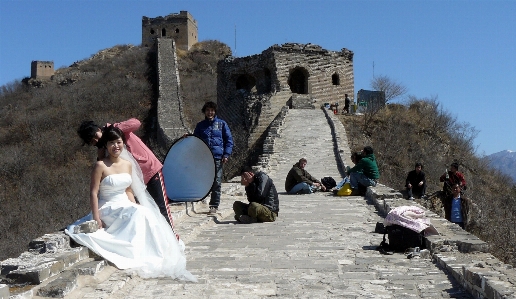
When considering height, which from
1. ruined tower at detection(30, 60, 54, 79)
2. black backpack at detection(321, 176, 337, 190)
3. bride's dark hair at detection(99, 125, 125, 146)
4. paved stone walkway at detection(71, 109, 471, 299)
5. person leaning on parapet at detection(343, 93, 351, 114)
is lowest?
paved stone walkway at detection(71, 109, 471, 299)

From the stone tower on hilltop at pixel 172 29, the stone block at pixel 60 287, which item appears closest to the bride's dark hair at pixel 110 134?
the stone block at pixel 60 287

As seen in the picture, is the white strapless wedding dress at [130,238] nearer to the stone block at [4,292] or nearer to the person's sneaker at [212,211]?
the stone block at [4,292]

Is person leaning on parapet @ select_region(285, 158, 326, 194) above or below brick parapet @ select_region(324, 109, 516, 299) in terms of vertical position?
above

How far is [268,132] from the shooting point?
24.1 m

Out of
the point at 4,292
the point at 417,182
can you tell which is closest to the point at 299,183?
the point at 417,182

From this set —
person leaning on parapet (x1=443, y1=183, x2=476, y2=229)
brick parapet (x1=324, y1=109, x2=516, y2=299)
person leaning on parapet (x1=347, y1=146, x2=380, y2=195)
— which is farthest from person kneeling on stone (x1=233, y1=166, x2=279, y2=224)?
person leaning on parapet (x1=347, y1=146, x2=380, y2=195)

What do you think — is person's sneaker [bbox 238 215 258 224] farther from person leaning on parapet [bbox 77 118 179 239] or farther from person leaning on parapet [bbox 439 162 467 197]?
person leaning on parapet [bbox 439 162 467 197]

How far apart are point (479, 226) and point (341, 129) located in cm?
1185

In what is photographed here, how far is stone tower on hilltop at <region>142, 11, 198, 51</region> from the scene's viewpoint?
192 ft

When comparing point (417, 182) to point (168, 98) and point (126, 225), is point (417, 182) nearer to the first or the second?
point (126, 225)

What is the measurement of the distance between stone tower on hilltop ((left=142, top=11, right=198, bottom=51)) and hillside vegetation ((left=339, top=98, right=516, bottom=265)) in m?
32.6

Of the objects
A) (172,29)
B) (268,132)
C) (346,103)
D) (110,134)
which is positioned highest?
(172,29)

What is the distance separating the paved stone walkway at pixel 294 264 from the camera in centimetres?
504

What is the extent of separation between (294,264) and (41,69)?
5417cm
